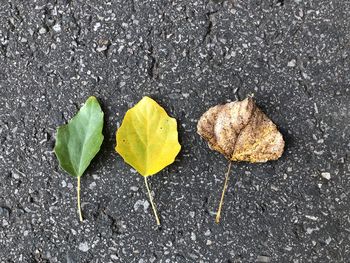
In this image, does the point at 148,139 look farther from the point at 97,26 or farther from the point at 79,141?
the point at 97,26

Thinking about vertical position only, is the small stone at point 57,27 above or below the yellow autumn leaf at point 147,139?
above

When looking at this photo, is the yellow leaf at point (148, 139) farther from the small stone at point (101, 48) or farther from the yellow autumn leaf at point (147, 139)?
the small stone at point (101, 48)

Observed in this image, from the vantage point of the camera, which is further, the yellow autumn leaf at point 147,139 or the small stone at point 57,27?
the small stone at point 57,27

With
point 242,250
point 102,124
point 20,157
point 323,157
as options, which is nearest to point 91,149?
point 102,124

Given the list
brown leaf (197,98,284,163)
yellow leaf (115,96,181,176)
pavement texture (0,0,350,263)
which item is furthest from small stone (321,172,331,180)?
yellow leaf (115,96,181,176)

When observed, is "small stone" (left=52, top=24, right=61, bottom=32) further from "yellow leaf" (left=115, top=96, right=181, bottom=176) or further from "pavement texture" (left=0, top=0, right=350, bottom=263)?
"yellow leaf" (left=115, top=96, right=181, bottom=176)

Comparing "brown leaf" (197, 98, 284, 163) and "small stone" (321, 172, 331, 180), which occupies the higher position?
"brown leaf" (197, 98, 284, 163)

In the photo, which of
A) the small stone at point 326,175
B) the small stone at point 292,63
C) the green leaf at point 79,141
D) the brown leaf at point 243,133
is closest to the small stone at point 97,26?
the green leaf at point 79,141
